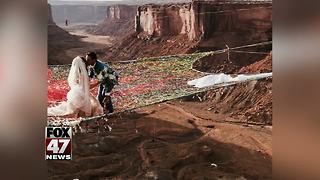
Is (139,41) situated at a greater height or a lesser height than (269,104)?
greater

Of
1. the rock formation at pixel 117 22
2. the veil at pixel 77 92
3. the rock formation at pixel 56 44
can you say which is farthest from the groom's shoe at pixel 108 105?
the rock formation at pixel 117 22

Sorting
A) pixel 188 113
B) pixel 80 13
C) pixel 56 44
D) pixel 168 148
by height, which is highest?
pixel 80 13

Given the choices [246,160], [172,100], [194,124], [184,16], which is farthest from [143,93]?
[246,160]

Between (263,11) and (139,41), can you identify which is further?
(139,41)

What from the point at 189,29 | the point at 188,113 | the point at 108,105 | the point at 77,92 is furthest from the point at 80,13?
the point at 188,113

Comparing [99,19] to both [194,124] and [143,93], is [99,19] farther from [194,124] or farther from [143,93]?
[194,124]

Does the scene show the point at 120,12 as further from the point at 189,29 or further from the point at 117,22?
the point at 189,29
